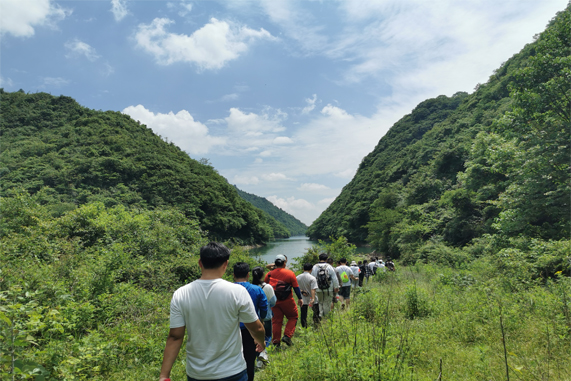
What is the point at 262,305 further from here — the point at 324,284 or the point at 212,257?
the point at 324,284

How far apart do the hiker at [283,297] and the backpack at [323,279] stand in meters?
1.24

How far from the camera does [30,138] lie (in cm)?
4909

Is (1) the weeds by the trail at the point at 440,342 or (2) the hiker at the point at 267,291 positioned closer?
(1) the weeds by the trail at the point at 440,342

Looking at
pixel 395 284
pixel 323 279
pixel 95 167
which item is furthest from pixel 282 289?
pixel 95 167

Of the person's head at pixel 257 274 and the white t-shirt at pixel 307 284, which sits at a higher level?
the person's head at pixel 257 274

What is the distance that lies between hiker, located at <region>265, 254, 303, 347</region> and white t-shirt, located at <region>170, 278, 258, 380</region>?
2.91 m

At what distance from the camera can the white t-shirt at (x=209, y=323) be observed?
2.07 m

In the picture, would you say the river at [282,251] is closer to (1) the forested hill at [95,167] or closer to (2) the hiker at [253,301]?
(1) the forested hill at [95,167]

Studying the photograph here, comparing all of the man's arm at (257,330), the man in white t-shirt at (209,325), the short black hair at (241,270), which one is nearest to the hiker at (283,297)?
the short black hair at (241,270)

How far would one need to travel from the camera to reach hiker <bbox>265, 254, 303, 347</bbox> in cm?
502

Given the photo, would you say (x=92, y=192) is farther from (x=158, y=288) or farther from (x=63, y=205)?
(x=158, y=288)

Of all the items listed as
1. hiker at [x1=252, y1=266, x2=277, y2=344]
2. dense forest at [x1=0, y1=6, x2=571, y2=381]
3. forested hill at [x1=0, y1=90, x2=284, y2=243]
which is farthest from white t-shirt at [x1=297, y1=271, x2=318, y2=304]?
forested hill at [x1=0, y1=90, x2=284, y2=243]

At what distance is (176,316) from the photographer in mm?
2078

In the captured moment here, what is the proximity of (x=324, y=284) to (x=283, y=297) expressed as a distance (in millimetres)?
1656
